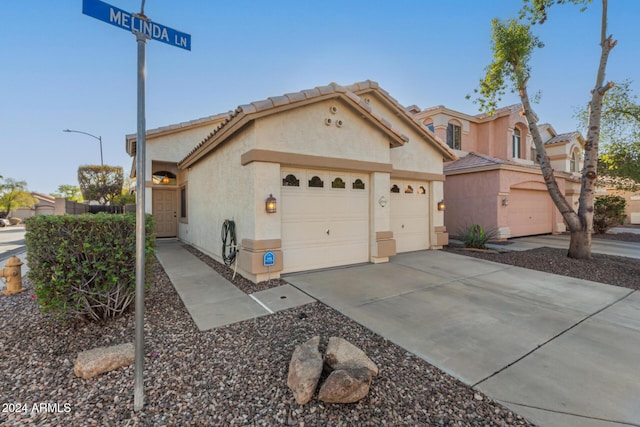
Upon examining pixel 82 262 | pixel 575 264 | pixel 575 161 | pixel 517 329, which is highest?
pixel 575 161

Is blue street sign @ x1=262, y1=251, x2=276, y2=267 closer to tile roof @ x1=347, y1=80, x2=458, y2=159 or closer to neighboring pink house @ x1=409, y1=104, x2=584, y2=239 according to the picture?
tile roof @ x1=347, y1=80, x2=458, y2=159

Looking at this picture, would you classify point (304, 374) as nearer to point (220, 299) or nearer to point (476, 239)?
point (220, 299)

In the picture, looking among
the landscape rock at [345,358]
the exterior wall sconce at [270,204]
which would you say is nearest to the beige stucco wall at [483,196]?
the exterior wall sconce at [270,204]

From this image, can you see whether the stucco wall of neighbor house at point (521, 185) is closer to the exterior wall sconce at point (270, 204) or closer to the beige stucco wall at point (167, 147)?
the exterior wall sconce at point (270, 204)

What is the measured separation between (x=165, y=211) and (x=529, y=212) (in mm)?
17744

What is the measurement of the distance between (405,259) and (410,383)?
594 cm

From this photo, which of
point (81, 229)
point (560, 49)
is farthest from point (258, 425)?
point (560, 49)

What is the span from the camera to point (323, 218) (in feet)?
22.9

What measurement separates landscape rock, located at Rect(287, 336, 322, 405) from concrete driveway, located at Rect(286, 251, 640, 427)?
1.31 m

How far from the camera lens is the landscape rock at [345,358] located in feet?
8.79

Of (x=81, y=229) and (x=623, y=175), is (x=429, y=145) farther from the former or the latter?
(x=623, y=175)

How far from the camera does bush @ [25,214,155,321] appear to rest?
3.50m

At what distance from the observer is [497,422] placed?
2230 mm

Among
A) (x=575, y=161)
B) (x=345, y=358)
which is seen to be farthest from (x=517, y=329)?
(x=575, y=161)
